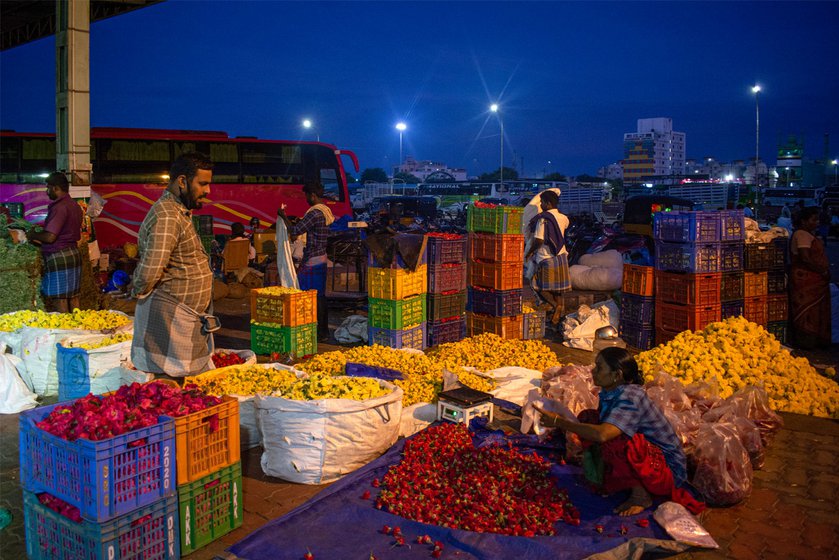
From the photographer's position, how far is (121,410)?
12.6ft

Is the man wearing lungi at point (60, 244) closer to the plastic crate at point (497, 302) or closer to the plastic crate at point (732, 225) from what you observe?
the plastic crate at point (497, 302)

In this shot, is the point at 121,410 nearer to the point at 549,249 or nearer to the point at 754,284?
the point at 549,249

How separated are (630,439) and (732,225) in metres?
5.90

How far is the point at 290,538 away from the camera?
13.8 feet

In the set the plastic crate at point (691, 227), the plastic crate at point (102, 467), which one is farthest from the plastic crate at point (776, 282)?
the plastic crate at point (102, 467)

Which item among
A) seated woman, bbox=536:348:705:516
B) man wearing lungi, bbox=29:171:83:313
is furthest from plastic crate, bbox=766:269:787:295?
man wearing lungi, bbox=29:171:83:313

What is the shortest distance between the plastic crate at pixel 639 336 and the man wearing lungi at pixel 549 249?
1182 mm

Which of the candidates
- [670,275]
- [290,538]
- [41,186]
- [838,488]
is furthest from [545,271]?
[41,186]

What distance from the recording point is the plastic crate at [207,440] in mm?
3961

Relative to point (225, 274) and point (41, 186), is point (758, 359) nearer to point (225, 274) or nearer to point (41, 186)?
point (225, 274)

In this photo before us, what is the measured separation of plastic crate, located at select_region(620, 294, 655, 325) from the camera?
387 inches

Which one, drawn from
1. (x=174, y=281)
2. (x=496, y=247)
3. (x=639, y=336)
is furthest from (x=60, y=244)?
(x=639, y=336)

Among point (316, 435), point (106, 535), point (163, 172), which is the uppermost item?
point (163, 172)

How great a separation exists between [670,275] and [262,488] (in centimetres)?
648
